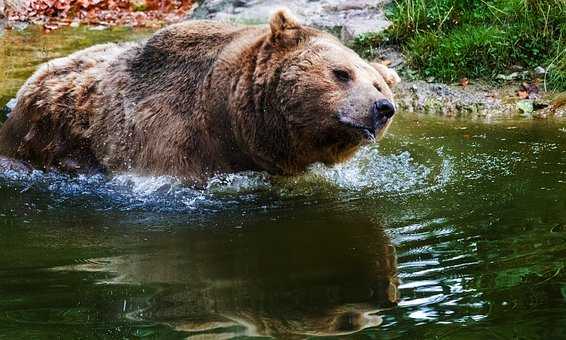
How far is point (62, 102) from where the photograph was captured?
6824 mm

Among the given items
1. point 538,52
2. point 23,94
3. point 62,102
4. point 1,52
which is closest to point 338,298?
point 62,102

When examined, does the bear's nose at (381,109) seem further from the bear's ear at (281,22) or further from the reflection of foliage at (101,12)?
the reflection of foliage at (101,12)

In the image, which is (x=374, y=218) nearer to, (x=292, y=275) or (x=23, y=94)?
(x=292, y=275)

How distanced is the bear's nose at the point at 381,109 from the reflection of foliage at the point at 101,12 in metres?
10.2

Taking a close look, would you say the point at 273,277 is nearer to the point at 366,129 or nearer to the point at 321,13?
the point at 366,129

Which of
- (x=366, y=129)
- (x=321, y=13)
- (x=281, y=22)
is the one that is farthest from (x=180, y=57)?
(x=321, y=13)

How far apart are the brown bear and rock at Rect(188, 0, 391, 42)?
4.68 m

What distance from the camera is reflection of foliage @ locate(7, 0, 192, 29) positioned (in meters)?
15.5

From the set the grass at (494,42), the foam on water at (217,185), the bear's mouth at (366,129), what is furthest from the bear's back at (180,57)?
the grass at (494,42)

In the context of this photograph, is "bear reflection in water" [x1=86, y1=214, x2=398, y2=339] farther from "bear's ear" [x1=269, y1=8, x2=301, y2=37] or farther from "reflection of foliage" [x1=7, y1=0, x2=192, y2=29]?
"reflection of foliage" [x1=7, y1=0, x2=192, y2=29]

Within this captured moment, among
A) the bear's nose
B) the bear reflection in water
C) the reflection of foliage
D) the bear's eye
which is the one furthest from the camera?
the reflection of foliage

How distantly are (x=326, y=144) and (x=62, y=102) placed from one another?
2.37m

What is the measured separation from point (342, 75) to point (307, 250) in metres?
1.50

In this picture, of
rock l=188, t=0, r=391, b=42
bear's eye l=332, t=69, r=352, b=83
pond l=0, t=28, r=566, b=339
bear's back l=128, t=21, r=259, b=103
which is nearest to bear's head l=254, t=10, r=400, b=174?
bear's eye l=332, t=69, r=352, b=83
